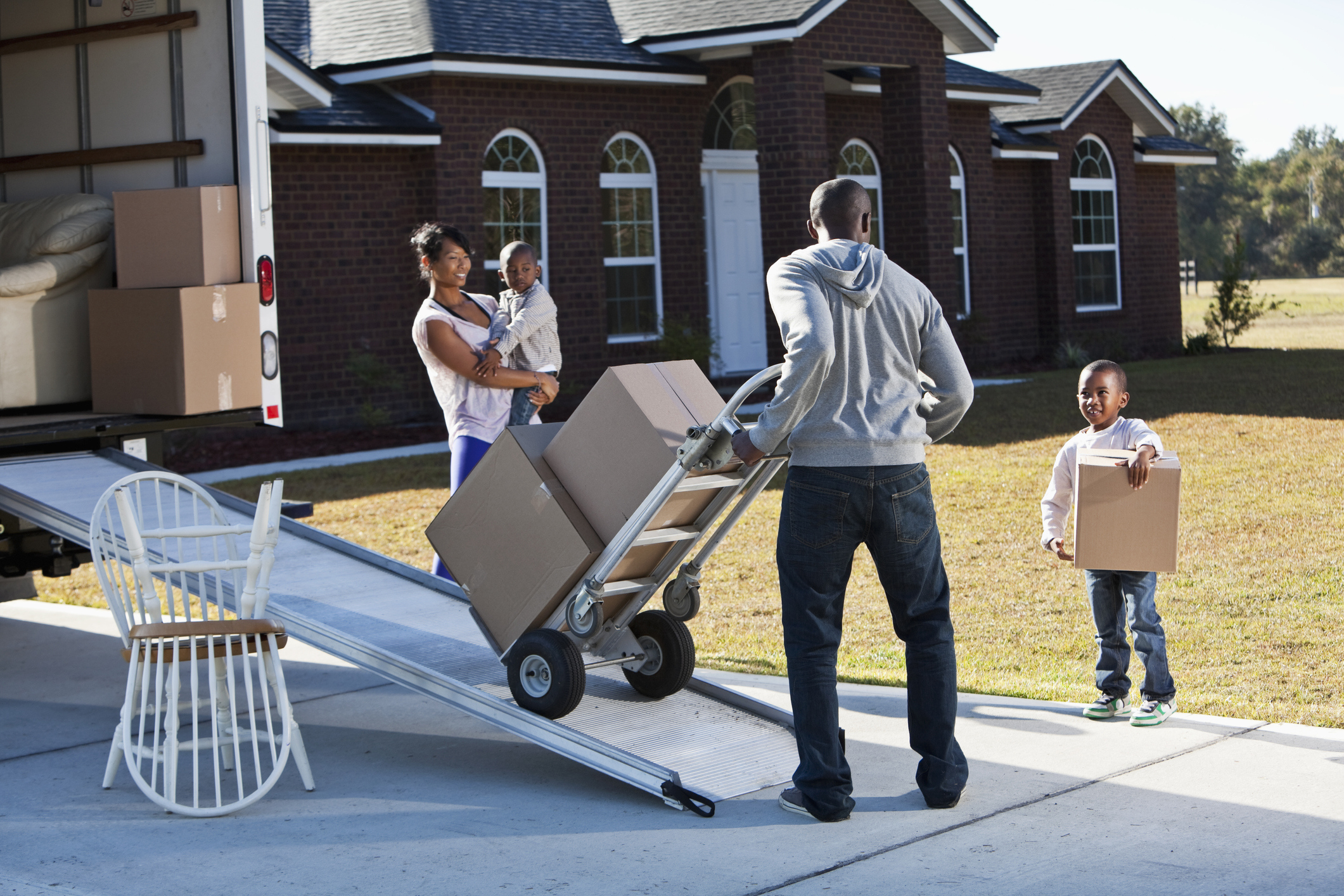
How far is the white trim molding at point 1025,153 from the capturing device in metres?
22.1

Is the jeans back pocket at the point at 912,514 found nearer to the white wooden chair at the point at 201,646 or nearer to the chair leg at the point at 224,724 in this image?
the white wooden chair at the point at 201,646

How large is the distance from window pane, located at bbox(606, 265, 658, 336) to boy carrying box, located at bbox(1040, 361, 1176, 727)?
12689 mm

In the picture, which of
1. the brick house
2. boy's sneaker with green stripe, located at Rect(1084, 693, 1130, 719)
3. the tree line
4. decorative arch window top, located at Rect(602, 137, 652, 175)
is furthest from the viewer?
the tree line

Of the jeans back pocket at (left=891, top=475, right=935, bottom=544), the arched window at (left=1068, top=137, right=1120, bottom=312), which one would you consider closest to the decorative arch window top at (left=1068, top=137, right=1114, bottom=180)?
the arched window at (left=1068, top=137, right=1120, bottom=312)

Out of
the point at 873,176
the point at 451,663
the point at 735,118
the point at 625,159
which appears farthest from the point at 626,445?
the point at 873,176

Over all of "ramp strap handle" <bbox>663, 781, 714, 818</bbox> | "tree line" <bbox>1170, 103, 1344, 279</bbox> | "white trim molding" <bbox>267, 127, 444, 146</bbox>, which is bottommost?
"ramp strap handle" <bbox>663, 781, 714, 818</bbox>

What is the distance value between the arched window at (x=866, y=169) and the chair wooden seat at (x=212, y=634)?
52.5ft

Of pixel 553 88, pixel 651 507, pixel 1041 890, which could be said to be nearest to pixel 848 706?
pixel 651 507

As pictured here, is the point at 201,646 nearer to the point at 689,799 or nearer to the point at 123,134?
the point at 689,799

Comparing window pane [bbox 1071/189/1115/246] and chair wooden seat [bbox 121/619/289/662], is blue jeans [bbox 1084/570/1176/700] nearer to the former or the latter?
chair wooden seat [bbox 121/619/289/662]

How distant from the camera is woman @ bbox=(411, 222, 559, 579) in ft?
20.8

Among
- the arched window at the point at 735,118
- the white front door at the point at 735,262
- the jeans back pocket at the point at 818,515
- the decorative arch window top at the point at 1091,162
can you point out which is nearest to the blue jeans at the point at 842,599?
the jeans back pocket at the point at 818,515

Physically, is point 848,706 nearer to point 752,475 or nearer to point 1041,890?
point 752,475

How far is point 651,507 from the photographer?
479 centimetres
